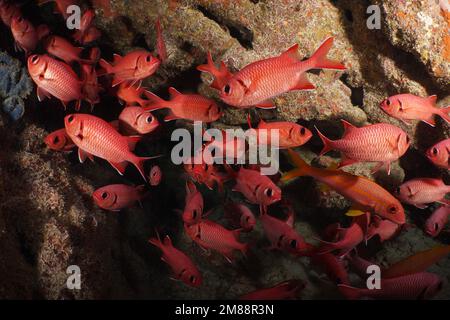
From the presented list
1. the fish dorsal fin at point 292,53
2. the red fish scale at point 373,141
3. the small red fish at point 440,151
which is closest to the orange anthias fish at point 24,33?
the fish dorsal fin at point 292,53

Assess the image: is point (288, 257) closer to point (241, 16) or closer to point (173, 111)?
point (173, 111)

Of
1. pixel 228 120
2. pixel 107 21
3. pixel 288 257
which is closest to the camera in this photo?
pixel 107 21

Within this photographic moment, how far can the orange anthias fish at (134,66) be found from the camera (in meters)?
3.42

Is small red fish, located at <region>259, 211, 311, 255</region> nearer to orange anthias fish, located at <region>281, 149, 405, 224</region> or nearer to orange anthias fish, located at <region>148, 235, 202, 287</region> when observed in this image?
orange anthias fish, located at <region>281, 149, 405, 224</region>

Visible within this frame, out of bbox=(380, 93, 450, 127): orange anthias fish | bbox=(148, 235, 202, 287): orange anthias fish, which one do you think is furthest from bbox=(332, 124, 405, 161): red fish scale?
bbox=(148, 235, 202, 287): orange anthias fish

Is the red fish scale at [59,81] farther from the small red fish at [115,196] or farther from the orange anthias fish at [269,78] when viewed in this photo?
the orange anthias fish at [269,78]

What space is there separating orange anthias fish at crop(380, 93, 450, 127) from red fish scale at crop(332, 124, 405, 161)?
0.99 feet

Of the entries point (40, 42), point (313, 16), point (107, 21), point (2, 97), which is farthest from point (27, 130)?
point (313, 16)

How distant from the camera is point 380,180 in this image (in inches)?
172

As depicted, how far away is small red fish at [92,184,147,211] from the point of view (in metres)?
3.58

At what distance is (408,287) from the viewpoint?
2.99 metres

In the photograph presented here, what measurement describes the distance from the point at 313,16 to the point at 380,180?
2.27 meters

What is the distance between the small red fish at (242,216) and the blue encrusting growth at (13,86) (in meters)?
2.78

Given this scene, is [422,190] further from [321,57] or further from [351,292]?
[321,57]
